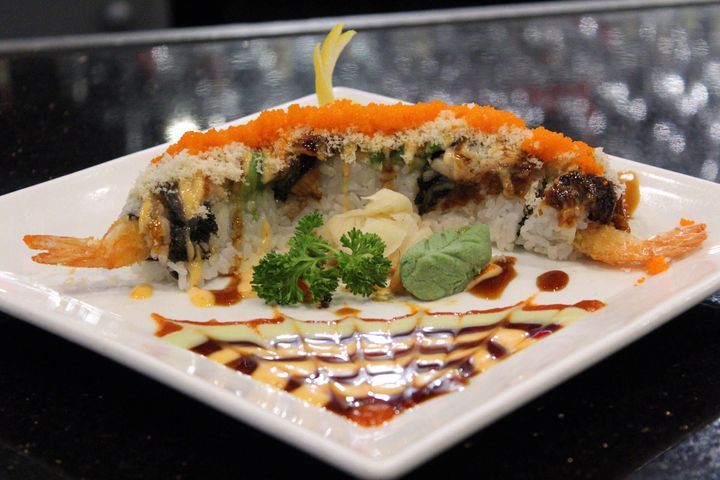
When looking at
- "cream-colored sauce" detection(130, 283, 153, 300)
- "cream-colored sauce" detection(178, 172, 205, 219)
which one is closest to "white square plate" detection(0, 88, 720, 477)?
"cream-colored sauce" detection(130, 283, 153, 300)

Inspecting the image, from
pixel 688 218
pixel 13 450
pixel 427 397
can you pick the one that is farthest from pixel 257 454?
pixel 688 218

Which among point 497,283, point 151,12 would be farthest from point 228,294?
point 151,12

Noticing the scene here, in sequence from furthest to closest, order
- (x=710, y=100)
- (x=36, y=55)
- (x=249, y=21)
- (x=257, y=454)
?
(x=249, y=21)
(x=36, y=55)
(x=710, y=100)
(x=257, y=454)

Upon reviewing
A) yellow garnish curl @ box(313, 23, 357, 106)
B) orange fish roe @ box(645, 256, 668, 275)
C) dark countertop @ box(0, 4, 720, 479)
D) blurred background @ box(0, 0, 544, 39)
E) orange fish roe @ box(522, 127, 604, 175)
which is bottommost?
blurred background @ box(0, 0, 544, 39)

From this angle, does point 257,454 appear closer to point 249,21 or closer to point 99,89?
point 99,89

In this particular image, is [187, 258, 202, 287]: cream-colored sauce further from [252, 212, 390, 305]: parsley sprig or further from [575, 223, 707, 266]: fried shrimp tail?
[575, 223, 707, 266]: fried shrimp tail

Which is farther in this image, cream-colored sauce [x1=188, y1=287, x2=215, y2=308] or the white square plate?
cream-colored sauce [x1=188, y1=287, x2=215, y2=308]
